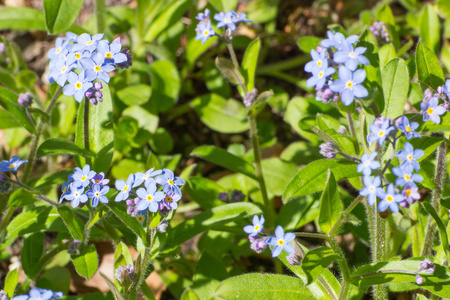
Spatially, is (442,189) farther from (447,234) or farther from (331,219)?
(331,219)

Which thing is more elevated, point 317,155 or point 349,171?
point 349,171

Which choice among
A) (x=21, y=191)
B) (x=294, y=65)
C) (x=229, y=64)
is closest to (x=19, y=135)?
(x=21, y=191)

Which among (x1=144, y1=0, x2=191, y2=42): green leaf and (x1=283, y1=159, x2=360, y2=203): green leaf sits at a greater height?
(x1=144, y1=0, x2=191, y2=42): green leaf

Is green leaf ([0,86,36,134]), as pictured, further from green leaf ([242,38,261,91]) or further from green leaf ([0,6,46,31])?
green leaf ([242,38,261,91])

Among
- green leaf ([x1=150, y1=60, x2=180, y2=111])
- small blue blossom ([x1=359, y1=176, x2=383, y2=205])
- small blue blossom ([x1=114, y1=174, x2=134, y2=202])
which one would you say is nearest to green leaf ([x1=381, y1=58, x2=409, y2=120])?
small blue blossom ([x1=359, y1=176, x2=383, y2=205])

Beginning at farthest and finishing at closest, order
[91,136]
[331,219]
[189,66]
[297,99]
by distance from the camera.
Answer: [189,66]
[297,99]
[91,136]
[331,219]

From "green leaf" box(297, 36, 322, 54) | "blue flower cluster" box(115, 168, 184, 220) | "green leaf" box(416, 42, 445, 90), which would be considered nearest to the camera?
"blue flower cluster" box(115, 168, 184, 220)

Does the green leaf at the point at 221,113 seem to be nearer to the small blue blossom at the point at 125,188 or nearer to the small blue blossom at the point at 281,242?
the small blue blossom at the point at 125,188

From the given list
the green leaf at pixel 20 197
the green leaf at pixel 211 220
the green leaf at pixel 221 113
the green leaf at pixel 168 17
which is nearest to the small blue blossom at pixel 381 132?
the green leaf at pixel 211 220
